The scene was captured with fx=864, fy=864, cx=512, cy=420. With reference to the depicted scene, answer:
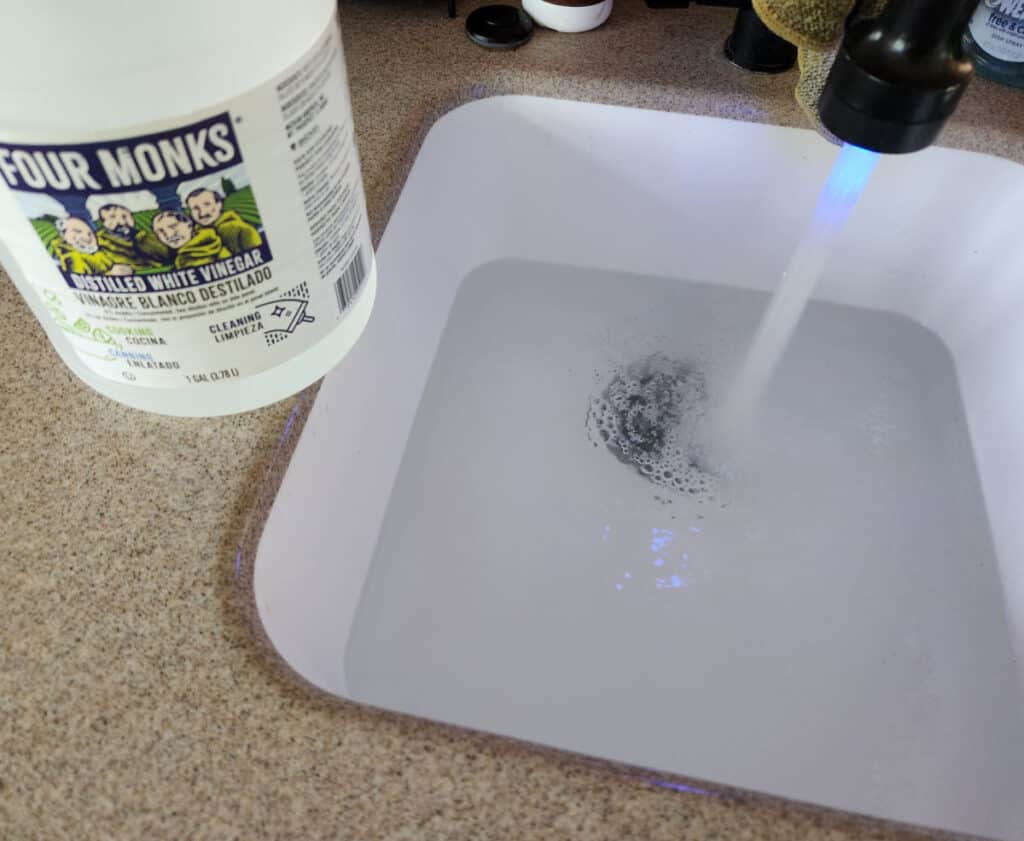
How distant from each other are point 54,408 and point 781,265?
0.59 meters

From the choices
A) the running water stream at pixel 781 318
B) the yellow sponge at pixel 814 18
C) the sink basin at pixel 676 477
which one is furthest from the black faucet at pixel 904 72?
the sink basin at pixel 676 477

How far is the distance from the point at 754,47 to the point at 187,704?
1.97 ft

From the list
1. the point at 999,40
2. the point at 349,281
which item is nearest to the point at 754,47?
the point at 999,40

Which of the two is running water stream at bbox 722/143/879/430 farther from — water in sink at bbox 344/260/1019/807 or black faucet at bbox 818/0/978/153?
black faucet at bbox 818/0/978/153

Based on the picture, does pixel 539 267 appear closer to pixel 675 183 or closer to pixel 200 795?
pixel 675 183

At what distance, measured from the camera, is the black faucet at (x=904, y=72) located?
356mm

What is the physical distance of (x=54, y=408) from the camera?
0.46 metres

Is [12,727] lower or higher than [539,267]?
higher

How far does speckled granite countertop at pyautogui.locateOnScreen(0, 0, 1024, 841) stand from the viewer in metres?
0.35

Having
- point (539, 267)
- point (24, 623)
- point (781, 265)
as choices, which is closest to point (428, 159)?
point (539, 267)

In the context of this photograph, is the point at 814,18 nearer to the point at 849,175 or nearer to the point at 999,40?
the point at 849,175

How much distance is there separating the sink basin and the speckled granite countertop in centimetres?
4

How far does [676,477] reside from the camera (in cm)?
69

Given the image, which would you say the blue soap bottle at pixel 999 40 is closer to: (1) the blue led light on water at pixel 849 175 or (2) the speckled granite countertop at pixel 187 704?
(1) the blue led light on water at pixel 849 175
